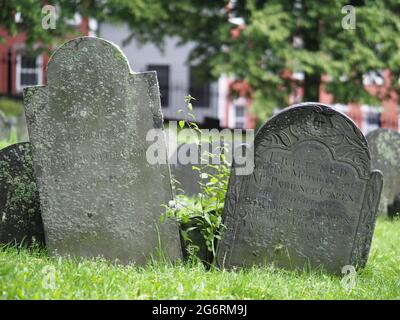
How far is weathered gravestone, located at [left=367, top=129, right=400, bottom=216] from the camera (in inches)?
376

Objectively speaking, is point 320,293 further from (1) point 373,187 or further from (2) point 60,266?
(2) point 60,266

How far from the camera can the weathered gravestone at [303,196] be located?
217 inches

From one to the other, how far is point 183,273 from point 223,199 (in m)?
1.08

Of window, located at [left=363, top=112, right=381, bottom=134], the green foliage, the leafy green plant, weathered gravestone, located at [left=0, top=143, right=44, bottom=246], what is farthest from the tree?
the leafy green plant

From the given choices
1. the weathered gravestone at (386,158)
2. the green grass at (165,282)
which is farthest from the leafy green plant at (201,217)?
the weathered gravestone at (386,158)

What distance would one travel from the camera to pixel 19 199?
5.79 metres

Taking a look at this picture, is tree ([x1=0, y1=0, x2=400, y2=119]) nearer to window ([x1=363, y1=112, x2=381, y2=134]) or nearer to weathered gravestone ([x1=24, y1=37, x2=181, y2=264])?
window ([x1=363, y1=112, x2=381, y2=134])

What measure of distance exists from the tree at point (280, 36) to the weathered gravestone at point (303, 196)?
10.1m

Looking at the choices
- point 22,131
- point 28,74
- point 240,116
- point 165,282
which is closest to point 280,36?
point 22,131

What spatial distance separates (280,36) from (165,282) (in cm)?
1163

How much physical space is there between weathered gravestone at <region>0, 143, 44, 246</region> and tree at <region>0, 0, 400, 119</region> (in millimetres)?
9757

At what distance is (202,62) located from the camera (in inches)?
697
